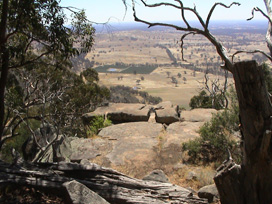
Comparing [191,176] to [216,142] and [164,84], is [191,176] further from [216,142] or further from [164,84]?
[164,84]

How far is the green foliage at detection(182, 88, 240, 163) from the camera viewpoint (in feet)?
29.0

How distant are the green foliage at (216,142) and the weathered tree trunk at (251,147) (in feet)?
15.5

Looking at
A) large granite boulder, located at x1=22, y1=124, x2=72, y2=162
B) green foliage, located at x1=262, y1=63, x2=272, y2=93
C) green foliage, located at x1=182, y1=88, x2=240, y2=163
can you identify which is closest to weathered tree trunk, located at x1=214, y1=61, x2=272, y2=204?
green foliage, located at x1=182, y1=88, x2=240, y2=163

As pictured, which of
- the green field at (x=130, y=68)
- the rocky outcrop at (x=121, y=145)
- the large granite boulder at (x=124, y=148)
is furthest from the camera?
the green field at (x=130, y=68)

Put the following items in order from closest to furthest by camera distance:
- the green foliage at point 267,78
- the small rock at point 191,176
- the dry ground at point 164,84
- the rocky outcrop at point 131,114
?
the small rock at point 191,176 < the green foliage at point 267,78 < the rocky outcrop at point 131,114 < the dry ground at point 164,84

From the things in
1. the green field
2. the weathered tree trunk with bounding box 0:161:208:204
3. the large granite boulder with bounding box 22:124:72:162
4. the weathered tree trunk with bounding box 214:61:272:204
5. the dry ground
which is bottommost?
the dry ground

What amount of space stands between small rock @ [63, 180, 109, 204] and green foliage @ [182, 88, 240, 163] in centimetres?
551

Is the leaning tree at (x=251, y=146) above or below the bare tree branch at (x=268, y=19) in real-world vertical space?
below

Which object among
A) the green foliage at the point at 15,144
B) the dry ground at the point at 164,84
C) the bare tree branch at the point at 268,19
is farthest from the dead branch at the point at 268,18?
the dry ground at the point at 164,84

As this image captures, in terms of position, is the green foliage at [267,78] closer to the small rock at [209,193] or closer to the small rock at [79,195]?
the small rock at [209,193]

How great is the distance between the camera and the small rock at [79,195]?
154 inches

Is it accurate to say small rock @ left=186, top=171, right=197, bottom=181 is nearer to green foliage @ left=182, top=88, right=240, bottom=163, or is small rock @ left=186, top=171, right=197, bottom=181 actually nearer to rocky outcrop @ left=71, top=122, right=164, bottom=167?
green foliage @ left=182, top=88, right=240, bottom=163

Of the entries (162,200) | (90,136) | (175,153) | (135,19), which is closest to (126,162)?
(175,153)

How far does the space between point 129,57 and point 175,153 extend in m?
156
